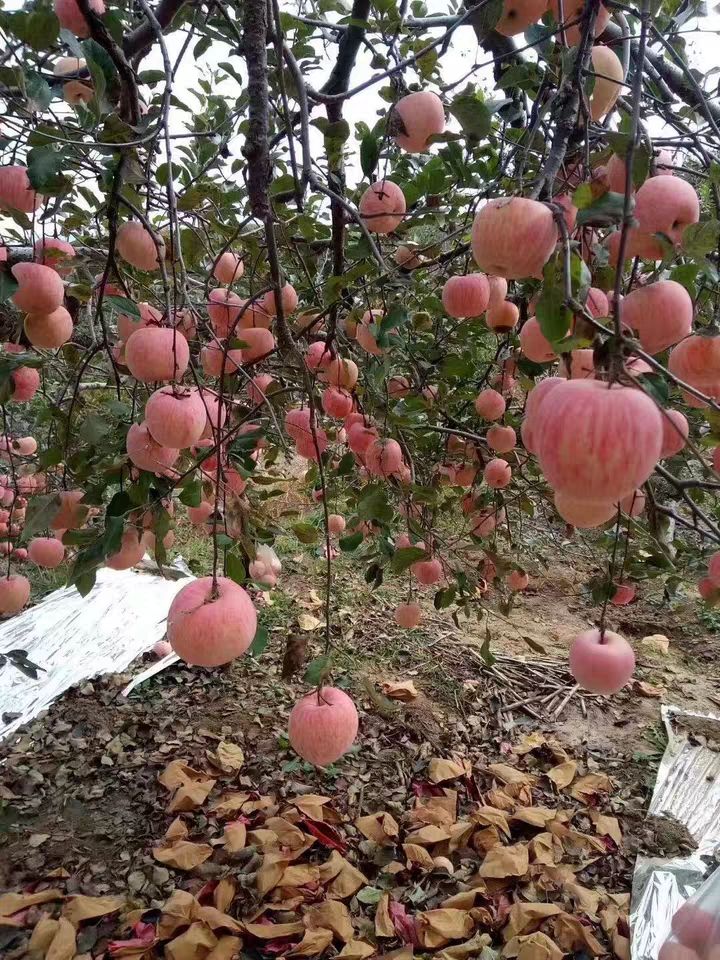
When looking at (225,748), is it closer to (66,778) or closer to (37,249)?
(66,778)

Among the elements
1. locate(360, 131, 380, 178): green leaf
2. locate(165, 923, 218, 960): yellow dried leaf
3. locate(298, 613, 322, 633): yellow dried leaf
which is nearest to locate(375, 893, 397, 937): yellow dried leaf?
locate(165, 923, 218, 960): yellow dried leaf

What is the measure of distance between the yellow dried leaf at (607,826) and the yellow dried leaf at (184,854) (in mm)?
1173

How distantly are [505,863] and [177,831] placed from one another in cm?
93

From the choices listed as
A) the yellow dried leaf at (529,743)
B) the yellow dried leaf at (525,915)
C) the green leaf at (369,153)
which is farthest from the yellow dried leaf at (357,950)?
the green leaf at (369,153)

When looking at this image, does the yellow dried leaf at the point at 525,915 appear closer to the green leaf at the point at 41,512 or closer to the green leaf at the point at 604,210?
the green leaf at the point at 41,512

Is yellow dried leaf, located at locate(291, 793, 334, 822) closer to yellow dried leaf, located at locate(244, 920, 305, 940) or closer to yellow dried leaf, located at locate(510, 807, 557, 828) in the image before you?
yellow dried leaf, located at locate(244, 920, 305, 940)

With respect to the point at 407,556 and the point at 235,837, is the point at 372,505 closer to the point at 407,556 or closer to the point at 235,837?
the point at 407,556

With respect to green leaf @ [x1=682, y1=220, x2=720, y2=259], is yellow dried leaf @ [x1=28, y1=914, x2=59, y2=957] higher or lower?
lower

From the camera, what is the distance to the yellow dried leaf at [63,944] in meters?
1.35

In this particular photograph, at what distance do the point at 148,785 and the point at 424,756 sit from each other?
3.10 ft

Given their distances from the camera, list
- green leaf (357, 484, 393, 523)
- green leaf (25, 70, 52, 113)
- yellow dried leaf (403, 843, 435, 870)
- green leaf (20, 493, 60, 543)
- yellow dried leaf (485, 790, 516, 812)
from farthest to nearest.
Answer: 1. yellow dried leaf (485, 790, 516, 812)
2. yellow dried leaf (403, 843, 435, 870)
3. green leaf (357, 484, 393, 523)
4. green leaf (20, 493, 60, 543)
5. green leaf (25, 70, 52, 113)

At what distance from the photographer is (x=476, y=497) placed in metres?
1.79

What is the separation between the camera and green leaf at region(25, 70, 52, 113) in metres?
0.89

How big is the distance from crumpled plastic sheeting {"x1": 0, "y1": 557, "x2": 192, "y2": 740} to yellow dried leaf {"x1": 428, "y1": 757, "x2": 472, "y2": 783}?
1.18 meters
